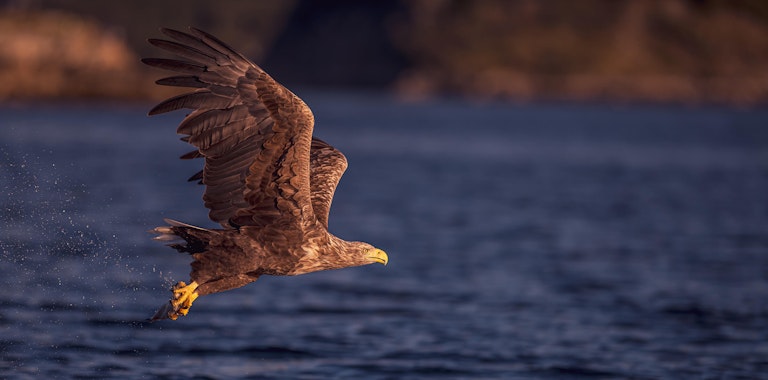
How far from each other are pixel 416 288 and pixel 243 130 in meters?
9.90

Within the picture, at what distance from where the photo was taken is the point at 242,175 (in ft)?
35.3

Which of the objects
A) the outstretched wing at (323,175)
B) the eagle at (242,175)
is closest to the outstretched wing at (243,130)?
the eagle at (242,175)

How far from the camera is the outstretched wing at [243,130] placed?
33.7 feet

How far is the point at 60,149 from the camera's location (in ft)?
157

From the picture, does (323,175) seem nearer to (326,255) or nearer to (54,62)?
(326,255)

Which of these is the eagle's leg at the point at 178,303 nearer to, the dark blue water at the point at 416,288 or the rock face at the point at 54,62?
the dark blue water at the point at 416,288

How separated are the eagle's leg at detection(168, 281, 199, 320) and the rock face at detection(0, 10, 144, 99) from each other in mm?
79652

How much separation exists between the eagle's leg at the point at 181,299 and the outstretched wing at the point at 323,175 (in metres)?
1.40

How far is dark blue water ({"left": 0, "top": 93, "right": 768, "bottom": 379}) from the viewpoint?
1499 centimetres

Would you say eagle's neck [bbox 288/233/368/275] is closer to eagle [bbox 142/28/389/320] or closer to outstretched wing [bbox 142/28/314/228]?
eagle [bbox 142/28/389/320]

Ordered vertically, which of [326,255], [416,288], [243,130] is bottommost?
[326,255]

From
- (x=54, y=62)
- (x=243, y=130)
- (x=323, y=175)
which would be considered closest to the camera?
(x=243, y=130)

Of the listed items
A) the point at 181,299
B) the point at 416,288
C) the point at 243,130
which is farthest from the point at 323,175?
the point at 416,288

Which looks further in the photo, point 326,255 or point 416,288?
point 416,288
